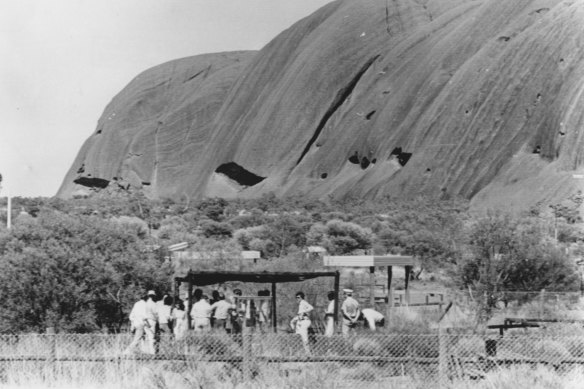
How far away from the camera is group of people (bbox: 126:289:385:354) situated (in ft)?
51.4

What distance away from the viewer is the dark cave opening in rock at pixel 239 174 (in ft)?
289

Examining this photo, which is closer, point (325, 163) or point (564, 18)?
point (564, 18)

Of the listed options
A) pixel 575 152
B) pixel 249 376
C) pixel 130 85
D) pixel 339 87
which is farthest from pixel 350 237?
pixel 130 85

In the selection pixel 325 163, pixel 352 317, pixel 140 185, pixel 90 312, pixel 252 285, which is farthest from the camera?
pixel 140 185

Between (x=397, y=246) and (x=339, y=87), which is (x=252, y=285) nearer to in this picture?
(x=397, y=246)

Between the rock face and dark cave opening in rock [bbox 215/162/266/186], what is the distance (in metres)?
0.11

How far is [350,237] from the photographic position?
148ft

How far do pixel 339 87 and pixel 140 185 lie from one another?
34.1 metres

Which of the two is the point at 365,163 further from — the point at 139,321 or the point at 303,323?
the point at 139,321

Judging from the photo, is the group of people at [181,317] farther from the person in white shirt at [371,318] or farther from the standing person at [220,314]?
the person in white shirt at [371,318]

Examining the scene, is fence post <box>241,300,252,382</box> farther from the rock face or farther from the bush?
the rock face

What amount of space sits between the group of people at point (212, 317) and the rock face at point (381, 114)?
34.3 meters

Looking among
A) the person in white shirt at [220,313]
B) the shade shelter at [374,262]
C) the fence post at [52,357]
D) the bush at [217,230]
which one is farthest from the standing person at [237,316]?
the bush at [217,230]

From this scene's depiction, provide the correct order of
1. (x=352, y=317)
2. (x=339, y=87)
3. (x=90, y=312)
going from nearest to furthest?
(x=352, y=317)
(x=90, y=312)
(x=339, y=87)
